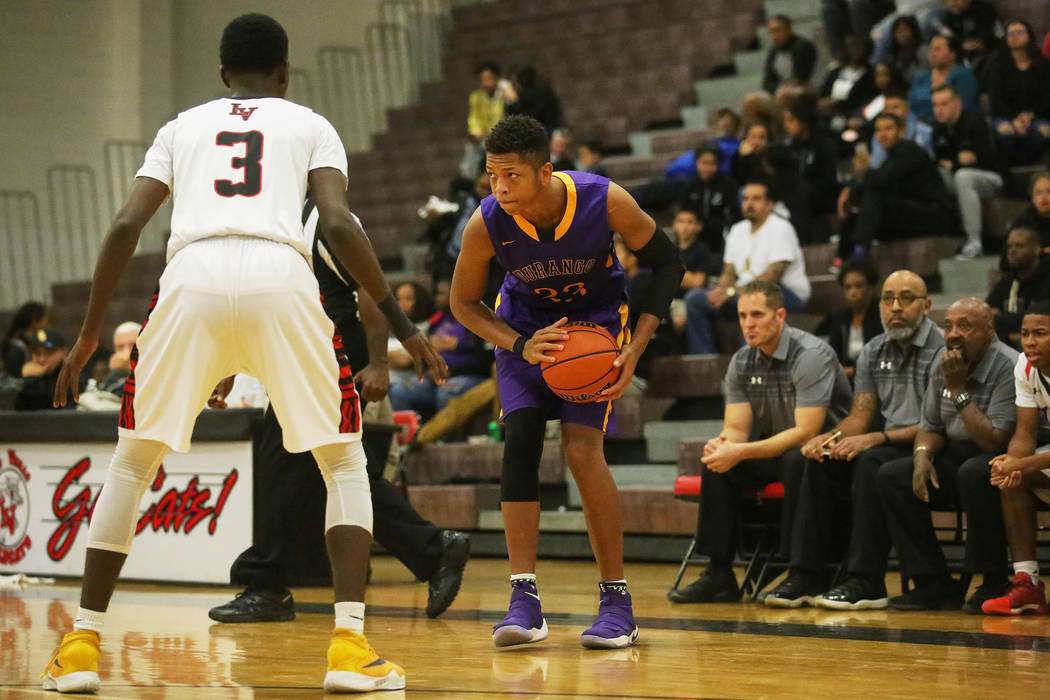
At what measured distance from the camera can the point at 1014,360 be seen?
5359mm

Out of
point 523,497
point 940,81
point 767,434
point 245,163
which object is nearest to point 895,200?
point 940,81

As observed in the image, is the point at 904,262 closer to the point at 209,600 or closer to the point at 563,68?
the point at 209,600

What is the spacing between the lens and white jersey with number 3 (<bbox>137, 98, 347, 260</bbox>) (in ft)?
10.9

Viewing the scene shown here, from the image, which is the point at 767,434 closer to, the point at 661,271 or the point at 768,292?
the point at 768,292

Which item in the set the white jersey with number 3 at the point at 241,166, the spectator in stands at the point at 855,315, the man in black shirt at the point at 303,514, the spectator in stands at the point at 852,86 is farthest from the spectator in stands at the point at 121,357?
the spectator in stands at the point at 852,86

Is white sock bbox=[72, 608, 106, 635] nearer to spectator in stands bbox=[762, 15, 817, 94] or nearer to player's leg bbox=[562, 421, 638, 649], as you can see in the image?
player's leg bbox=[562, 421, 638, 649]

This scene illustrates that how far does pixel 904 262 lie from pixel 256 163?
634cm

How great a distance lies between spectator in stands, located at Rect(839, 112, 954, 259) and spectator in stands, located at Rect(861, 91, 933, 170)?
0.72 feet

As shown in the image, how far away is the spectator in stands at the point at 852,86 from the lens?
10516 millimetres

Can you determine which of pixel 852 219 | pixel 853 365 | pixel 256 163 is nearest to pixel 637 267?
pixel 852 219

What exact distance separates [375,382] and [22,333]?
7823 mm

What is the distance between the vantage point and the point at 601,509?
13.8 ft

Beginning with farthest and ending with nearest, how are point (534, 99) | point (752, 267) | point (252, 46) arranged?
point (534, 99) < point (752, 267) < point (252, 46)

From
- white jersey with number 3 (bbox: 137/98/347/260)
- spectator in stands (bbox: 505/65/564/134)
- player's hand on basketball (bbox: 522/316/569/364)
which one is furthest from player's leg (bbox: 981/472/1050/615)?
spectator in stands (bbox: 505/65/564/134)
